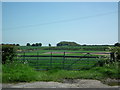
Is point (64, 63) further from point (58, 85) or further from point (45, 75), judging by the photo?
point (58, 85)

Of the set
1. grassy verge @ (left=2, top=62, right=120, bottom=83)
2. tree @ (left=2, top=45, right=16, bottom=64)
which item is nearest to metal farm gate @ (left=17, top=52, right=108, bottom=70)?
tree @ (left=2, top=45, right=16, bottom=64)

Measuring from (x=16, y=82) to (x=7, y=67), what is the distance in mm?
2721

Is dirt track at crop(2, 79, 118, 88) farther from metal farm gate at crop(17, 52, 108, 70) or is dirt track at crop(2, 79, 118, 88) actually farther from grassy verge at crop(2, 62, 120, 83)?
metal farm gate at crop(17, 52, 108, 70)

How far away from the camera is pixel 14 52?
12453mm

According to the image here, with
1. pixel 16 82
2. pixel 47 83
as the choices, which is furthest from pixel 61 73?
pixel 16 82

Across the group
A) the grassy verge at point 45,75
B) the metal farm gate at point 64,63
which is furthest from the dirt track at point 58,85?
the metal farm gate at point 64,63

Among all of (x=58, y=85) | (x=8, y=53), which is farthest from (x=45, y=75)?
(x=8, y=53)

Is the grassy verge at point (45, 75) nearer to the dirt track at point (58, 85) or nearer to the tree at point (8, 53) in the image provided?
the dirt track at point (58, 85)

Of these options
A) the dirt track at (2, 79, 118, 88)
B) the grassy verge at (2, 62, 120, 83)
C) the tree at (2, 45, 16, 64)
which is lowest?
the dirt track at (2, 79, 118, 88)

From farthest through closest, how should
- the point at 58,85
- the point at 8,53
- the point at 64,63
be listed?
the point at 64,63
the point at 8,53
the point at 58,85

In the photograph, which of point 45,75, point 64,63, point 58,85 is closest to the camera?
point 58,85

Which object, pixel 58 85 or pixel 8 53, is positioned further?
pixel 8 53

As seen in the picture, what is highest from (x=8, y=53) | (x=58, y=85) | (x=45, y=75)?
(x=8, y=53)

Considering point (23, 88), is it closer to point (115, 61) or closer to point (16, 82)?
point (16, 82)
